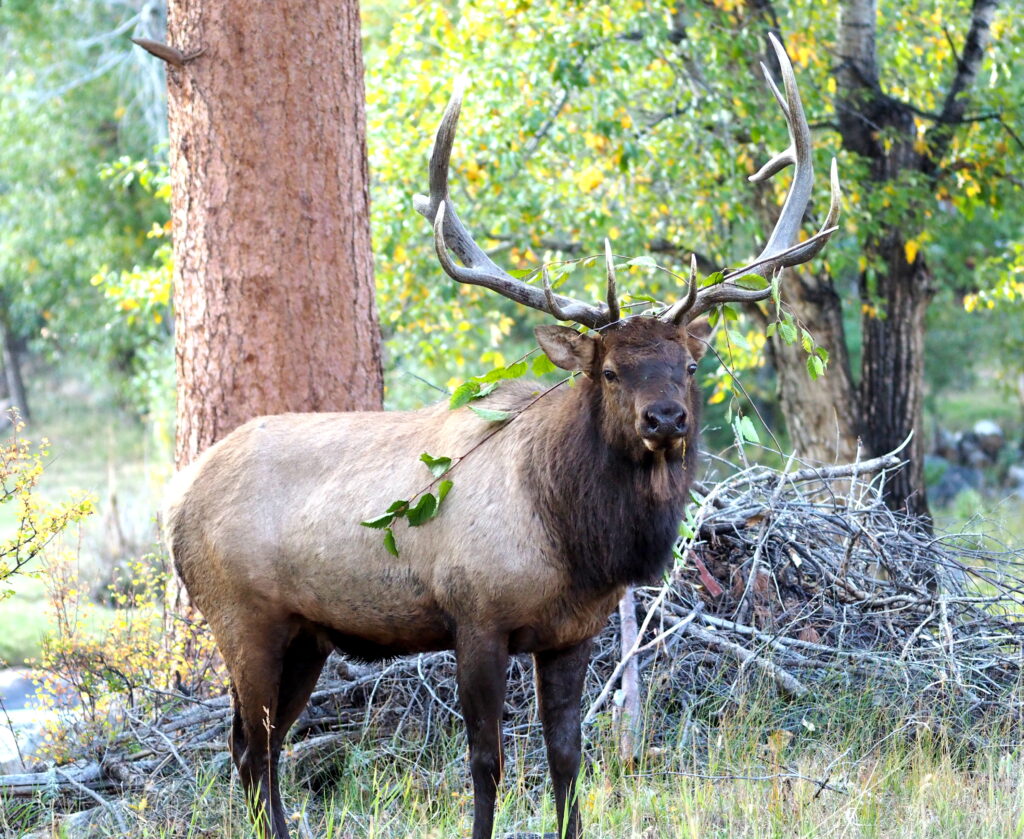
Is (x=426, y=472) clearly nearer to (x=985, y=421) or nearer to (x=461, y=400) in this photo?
(x=461, y=400)

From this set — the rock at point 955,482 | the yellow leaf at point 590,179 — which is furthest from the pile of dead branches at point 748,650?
the rock at point 955,482

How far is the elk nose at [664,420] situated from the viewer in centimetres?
419

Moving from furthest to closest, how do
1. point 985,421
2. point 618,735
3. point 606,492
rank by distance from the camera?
point 985,421
point 618,735
point 606,492

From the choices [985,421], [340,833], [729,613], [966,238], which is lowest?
[985,421]

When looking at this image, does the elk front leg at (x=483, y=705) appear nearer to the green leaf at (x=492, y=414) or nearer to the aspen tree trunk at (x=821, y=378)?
the green leaf at (x=492, y=414)

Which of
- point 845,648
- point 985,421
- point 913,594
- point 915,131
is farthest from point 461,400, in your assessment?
point 985,421

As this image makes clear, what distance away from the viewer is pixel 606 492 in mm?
4609

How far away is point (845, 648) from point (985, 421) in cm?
2304

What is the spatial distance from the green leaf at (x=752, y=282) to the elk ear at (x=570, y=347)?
65 cm

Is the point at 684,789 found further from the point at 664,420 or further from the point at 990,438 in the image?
the point at 990,438

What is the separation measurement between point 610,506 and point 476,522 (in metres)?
0.51

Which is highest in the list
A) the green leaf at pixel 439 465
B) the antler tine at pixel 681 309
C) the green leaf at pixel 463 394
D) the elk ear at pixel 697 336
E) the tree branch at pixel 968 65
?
the tree branch at pixel 968 65

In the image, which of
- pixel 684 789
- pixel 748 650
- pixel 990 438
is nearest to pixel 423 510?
pixel 684 789

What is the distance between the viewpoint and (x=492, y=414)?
4.93 metres
